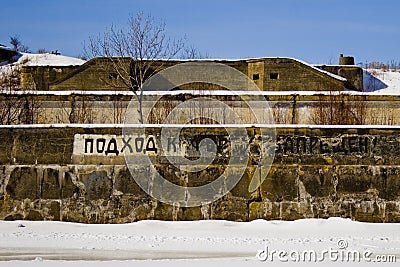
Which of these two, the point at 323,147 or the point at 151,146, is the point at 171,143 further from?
the point at 323,147

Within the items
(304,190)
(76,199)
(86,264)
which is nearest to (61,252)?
(86,264)

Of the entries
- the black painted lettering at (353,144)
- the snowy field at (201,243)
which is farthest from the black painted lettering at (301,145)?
the snowy field at (201,243)

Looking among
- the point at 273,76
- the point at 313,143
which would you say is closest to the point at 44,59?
the point at 273,76

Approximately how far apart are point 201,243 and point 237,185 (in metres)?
1.83

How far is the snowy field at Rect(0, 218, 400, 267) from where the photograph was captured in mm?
6293

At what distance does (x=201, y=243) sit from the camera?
7.33 m

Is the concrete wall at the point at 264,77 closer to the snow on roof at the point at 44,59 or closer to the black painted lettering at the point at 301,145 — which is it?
the snow on roof at the point at 44,59

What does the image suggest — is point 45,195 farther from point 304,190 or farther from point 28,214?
point 304,190

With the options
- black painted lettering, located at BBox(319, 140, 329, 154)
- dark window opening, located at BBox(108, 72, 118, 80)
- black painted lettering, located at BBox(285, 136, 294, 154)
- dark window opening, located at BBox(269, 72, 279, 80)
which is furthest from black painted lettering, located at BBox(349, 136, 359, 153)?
dark window opening, located at BBox(108, 72, 118, 80)

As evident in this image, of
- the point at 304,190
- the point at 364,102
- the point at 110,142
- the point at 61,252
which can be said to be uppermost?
the point at 364,102

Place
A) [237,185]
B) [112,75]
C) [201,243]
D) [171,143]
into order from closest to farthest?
[201,243], [237,185], [171,143], [112,75]

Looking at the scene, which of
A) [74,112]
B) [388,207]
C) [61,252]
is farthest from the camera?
[74,112]

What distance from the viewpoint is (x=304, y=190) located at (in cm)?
891

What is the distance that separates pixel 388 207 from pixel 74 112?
428 inches
